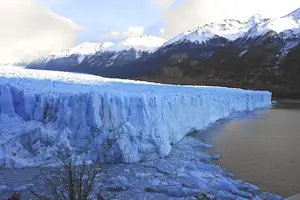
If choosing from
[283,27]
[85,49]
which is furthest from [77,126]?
[85,49]

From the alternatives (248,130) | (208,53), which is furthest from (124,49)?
(248,130)

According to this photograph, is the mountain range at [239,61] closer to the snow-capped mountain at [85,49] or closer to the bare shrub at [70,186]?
the bare shrub at [70,186]

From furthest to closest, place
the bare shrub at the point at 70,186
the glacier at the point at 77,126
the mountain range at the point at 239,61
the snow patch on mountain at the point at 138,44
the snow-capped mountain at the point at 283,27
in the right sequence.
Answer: the snow patch on mountain at the point at 138,44
the snow-capped mountain at the point at 283,27
the mountain range at the point at 239,61
the glacier at the point at 77,126
the bare shrub at the point at 70,186

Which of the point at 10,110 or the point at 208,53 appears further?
the point at 208,53

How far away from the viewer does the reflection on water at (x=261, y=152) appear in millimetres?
6625

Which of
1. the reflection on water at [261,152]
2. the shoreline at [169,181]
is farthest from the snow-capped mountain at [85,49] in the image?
the shoreline at [169,181]

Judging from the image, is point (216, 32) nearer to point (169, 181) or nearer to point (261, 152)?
point (261, 152)

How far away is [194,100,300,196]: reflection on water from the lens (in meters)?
6.62

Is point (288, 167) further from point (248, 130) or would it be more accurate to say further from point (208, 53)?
point (208, 53)

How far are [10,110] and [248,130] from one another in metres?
9.05

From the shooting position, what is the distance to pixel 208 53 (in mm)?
78000

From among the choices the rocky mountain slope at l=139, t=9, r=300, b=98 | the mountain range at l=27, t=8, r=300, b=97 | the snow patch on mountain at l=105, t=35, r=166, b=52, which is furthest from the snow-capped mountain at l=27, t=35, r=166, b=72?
the rocky mountain slope at l=139, t=9, r=300, b=98

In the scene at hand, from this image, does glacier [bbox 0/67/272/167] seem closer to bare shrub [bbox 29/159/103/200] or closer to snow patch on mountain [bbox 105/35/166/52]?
bare shrub [bbox 29/159/103/200]

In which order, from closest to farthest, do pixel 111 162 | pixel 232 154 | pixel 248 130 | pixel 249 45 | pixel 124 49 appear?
pixel 111 162
pixel 232 154
pixel 248 130
pixel 249 45
pixel 124 49
